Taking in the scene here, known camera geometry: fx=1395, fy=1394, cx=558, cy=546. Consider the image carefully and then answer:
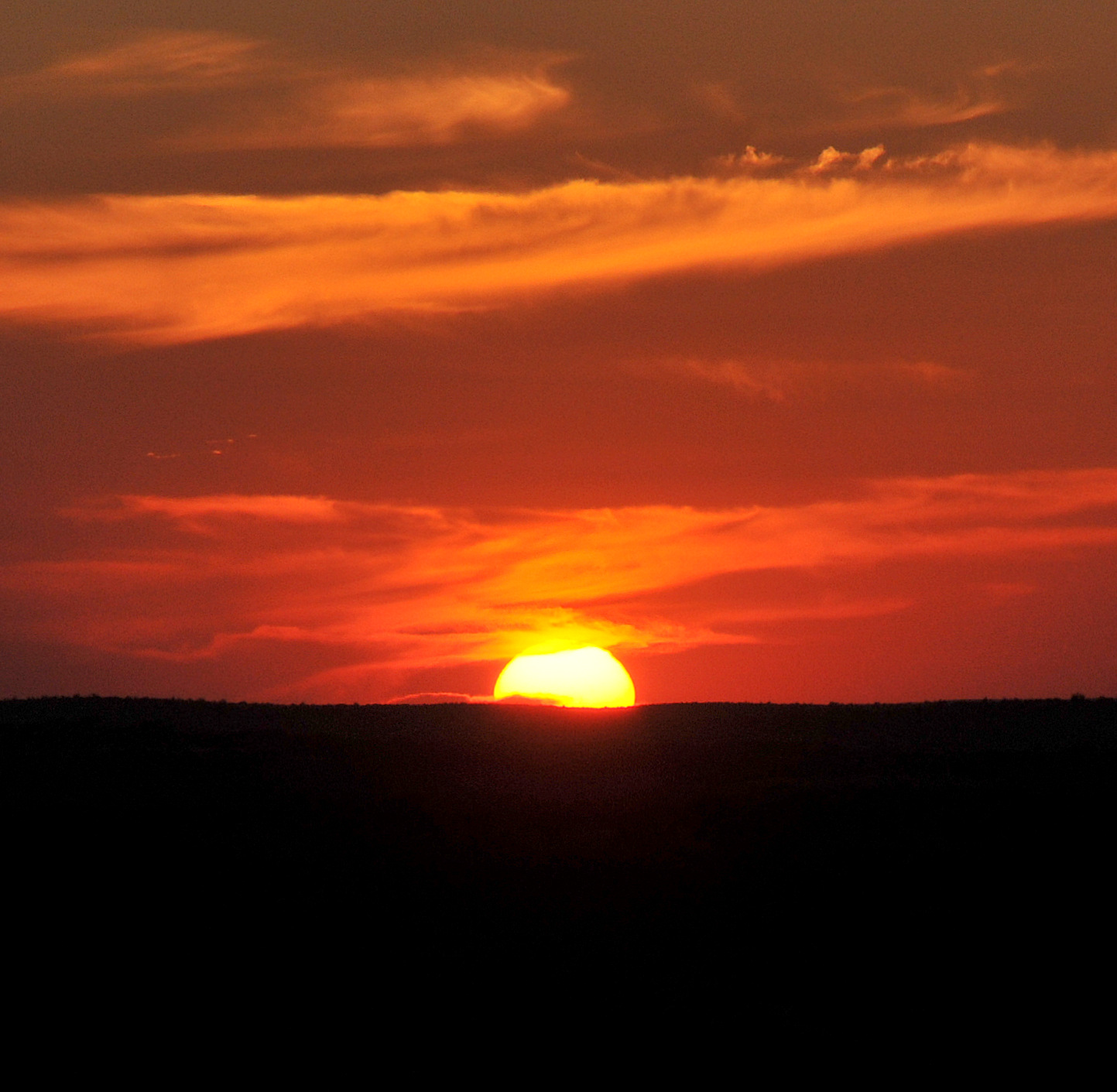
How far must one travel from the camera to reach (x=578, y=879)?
20594mm

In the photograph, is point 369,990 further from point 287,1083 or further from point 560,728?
point 560,728

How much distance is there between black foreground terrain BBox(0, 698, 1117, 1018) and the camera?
1670 cm

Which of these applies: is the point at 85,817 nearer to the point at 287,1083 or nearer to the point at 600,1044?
the point at 287,1083

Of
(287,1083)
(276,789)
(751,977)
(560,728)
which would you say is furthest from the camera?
(560,728)

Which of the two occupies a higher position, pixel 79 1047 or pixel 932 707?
pixel 932 707

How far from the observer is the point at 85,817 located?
22.4 metres

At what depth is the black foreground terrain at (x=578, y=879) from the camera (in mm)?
16703

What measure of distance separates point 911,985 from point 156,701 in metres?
35.2

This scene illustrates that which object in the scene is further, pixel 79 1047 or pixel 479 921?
pixel 479 921

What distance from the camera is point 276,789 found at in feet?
90.6

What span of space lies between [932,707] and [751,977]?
97.7 ft

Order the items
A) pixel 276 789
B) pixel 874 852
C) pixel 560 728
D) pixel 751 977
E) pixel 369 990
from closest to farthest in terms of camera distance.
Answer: pixel 369 990 → pixel 751 977 → pixel 874 852 → pixel 276 789 → pixel 560 728

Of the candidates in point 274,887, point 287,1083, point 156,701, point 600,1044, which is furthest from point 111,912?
point 156,701

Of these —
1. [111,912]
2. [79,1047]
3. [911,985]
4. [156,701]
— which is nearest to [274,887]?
[111,912]
